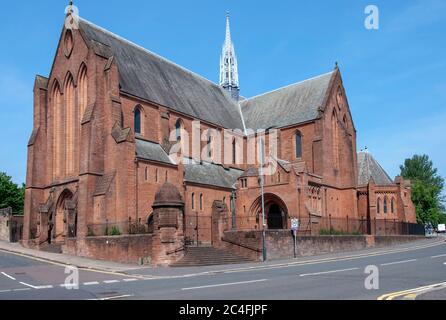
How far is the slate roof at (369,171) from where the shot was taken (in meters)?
54.7

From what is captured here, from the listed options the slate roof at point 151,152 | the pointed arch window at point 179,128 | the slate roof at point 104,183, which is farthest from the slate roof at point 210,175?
the slate roof at point 104,183

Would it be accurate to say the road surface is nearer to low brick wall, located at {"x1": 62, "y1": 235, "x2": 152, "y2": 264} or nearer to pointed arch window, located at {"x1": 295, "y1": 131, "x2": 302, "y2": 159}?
low brick wall, located at {"x1": 62, "y1": 235, "x2": 152, "y2": 264}

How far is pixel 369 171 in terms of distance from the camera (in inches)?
2191

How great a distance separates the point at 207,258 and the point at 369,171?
102ft

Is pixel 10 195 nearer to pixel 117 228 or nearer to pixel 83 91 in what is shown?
pixel 83 91

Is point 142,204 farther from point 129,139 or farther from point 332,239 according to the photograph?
point 332,239

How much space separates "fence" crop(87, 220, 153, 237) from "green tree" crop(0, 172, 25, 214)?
32.2 meters

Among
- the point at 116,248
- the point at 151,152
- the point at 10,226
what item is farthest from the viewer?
the point at 10,226

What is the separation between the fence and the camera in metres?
34.1

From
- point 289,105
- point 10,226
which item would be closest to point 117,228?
point 10,226

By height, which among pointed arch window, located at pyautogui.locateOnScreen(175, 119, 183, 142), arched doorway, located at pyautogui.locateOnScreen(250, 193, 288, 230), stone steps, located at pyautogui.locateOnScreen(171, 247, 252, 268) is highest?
pointed arch window, located at pyautogui.locateOnScreen(175, 119, 183, 142)

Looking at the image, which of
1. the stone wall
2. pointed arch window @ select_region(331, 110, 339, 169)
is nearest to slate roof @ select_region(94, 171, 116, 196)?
the stone wall
